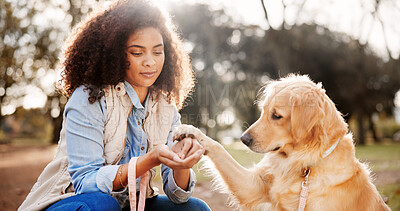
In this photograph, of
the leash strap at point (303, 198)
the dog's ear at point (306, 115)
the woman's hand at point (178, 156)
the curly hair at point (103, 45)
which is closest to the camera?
the woman's hand at point (178, 156)

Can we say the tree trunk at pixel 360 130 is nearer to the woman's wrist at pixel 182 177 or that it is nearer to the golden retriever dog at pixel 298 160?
the golden retriever dog at pixel 298 160

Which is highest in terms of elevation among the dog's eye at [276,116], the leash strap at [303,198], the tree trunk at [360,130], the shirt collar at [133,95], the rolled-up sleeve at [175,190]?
the shirt collar at [133,95]

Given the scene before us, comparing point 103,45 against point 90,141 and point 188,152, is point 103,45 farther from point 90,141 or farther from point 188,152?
point 188,152

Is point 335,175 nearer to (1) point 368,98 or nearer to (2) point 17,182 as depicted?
(2) point 17,182

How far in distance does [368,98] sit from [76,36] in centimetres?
1950

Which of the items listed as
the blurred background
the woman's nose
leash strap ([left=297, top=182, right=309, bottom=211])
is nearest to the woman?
the woman's nose

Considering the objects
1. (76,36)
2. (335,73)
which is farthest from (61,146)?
(335,73)

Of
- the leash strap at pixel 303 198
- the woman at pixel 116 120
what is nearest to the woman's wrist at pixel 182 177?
the woman at pixel 116 120

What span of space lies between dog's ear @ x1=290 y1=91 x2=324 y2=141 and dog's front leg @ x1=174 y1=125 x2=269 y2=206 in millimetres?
511

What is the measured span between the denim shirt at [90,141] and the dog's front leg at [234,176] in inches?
25.5

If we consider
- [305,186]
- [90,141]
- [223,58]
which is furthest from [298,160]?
[223,58]

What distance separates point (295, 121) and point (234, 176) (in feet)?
2.15

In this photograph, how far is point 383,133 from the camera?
108ft

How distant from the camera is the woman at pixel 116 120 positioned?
6.01 feet
